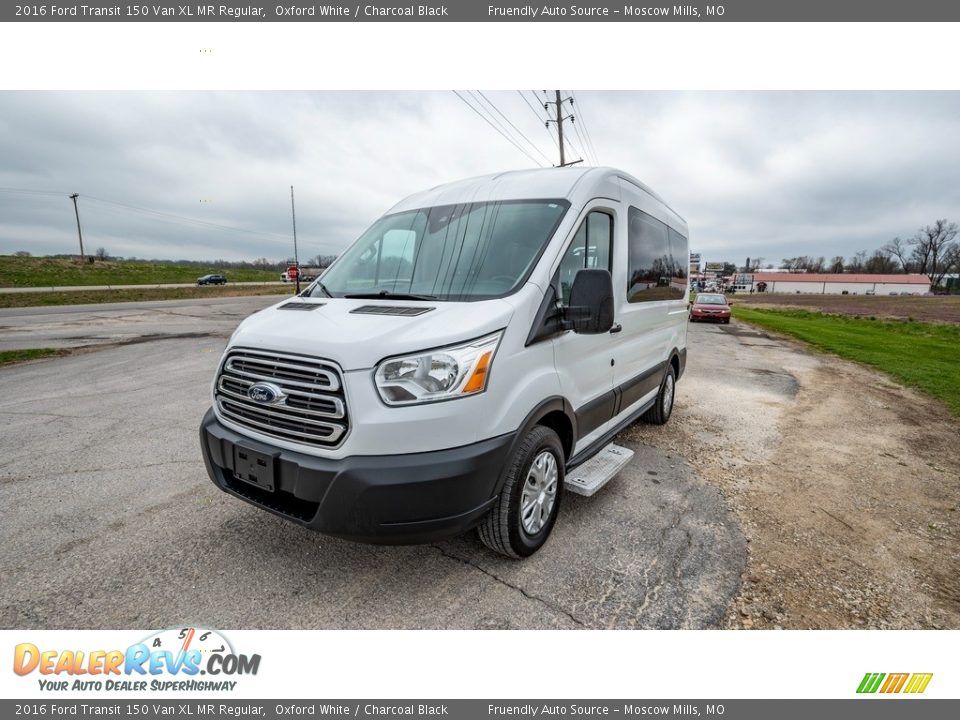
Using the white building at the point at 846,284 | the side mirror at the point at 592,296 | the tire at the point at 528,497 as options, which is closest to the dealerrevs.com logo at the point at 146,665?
the tire at the point at 528,497

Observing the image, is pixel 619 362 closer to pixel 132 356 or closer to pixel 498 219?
pixel 498 219

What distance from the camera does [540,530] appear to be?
9.24 ft

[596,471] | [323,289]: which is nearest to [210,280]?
[323,289]

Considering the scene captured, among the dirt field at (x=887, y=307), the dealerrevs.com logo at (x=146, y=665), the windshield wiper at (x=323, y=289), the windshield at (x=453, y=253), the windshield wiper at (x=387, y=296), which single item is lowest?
the dirt field at (x=887, y=307)

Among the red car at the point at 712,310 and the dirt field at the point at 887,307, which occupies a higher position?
the red car at the point at 712,310

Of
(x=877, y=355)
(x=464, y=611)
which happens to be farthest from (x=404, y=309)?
(x=877, y=355)

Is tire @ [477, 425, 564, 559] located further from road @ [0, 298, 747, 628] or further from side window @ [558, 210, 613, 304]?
side window @ [558, 210, 613, 304]

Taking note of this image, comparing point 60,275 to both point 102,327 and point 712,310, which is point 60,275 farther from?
point 712,310

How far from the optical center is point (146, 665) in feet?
6.76

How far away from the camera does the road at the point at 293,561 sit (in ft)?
7.55

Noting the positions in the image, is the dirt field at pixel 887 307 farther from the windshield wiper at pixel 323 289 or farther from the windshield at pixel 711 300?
the windshield wiper at pixel 323 289

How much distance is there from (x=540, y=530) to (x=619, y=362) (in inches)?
61.2

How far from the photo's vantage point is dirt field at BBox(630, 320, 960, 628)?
245cm

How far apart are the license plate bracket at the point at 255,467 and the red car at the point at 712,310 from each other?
21480mm
